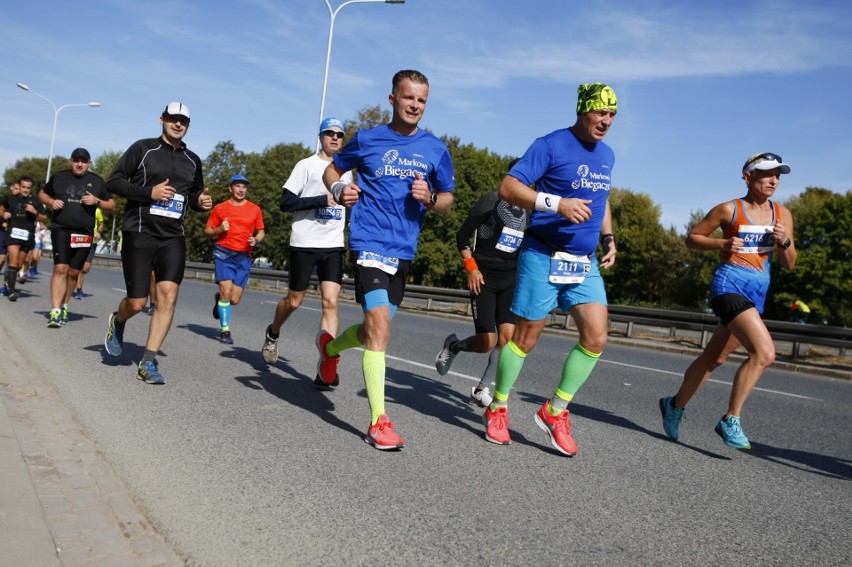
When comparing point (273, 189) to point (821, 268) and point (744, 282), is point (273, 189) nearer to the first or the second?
point (821, 268)

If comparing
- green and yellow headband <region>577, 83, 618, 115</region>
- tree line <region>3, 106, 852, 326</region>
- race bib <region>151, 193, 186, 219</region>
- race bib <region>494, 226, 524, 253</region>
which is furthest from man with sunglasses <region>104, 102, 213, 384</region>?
tree line <region>3, 106, 852, 326</region>

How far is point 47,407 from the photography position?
5.29 metres

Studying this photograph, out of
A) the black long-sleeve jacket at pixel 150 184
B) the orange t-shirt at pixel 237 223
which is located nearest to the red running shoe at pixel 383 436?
the black long-sleeve jacket at pixel 150 184

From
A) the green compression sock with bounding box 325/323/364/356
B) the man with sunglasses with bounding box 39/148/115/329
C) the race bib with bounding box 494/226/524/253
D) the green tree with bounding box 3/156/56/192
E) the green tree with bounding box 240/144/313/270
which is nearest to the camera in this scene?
the green compression sock with bounding box 325/323/364/356

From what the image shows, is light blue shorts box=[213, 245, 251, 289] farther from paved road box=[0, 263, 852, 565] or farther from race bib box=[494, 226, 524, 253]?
race bib box=[494, 226, 524, 253]

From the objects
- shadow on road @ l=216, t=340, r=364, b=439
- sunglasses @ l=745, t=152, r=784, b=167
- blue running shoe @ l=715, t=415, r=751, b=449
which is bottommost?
shadow on road @ l=216, t=340, r=364, b=439

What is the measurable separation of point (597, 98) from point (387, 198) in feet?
4.63

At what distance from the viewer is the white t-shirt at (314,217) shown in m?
7.87

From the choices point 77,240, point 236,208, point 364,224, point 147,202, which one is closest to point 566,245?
point 364,224

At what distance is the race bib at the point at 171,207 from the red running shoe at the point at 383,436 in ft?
10.3

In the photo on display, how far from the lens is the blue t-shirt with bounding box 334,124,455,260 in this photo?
520 cm

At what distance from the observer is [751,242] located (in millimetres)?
5898

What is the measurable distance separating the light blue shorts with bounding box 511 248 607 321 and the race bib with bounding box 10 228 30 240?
12.3 metres

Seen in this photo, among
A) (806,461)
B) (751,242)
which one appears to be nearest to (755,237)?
(751,242)
